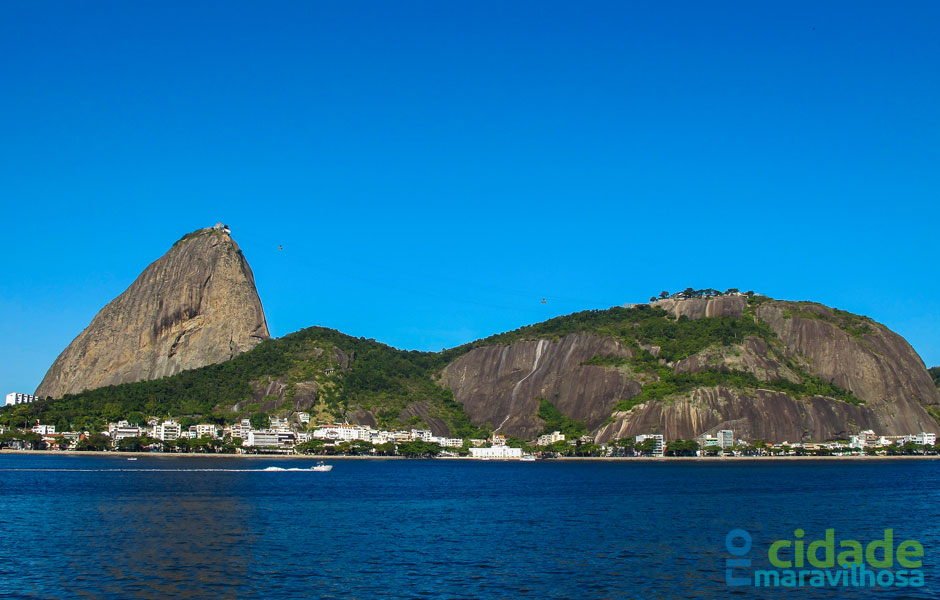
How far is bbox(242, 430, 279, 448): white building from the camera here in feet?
517

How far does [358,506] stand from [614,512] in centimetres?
1693

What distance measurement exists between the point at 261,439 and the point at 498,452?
44.3 meters

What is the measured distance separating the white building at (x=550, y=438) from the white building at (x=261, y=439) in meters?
51.7

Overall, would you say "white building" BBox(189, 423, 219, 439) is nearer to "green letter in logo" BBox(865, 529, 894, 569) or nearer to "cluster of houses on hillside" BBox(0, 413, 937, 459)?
"cluster of houses on hillside" BBox(0, 413, 937, 459)

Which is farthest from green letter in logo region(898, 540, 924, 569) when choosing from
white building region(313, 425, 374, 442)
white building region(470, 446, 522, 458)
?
white building region(313, 425, 374, 442)

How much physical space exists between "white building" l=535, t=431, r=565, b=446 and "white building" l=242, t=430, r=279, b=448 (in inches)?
2035

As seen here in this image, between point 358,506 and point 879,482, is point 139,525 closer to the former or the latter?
point 358,506

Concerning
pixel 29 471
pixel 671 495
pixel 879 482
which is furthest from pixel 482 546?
pixel 29 471

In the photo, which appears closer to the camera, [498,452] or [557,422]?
[498,452]

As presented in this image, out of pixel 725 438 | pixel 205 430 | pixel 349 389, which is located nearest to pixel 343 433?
pixel 349 389

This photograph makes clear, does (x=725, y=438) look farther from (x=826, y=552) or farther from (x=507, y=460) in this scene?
(x=826, y=552)

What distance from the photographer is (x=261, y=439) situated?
159 metres

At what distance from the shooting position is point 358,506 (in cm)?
5731

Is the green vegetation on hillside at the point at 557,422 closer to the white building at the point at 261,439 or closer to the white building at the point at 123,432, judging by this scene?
the white building at the point at 261,439
